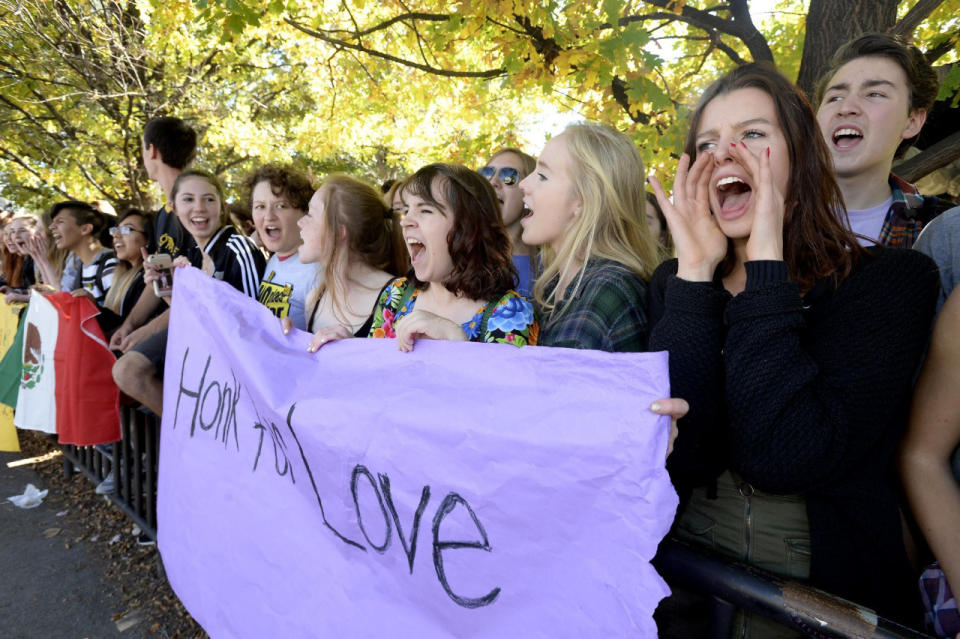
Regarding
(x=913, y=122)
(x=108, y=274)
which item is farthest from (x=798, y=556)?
(x=108, y=274)

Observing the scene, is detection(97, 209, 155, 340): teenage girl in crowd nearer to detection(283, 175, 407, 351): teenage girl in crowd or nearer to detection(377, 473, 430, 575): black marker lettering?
detection(283, 175, 407, 351): teenage girl in crowd

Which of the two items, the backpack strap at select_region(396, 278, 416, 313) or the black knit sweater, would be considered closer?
the black knit sweater

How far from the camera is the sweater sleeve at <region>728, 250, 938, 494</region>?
1.25 metres

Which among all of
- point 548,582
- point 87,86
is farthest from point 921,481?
point 87,86

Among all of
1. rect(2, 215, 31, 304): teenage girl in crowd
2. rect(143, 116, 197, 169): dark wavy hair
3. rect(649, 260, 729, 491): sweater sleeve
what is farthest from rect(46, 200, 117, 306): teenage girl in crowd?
rect(649, 260, 729, 491): sweater sleeve

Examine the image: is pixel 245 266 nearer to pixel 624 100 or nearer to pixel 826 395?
pixel 624 100

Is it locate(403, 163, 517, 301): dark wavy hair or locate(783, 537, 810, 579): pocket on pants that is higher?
locate(403, 163, 517, 301): dark wavy hair

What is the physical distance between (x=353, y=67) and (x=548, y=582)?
→ 6.95 metres

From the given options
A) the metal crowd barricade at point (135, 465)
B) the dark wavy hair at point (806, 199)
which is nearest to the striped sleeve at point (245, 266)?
the metal crowd barricade at point (135, 465)

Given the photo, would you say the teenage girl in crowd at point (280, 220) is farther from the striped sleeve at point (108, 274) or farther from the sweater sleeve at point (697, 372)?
the sweater sleeve at point (697, 372)

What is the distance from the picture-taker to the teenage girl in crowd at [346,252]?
3018 mm

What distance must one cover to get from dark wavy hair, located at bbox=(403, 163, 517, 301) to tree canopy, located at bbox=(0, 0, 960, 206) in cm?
152

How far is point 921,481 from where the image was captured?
4.52 ft

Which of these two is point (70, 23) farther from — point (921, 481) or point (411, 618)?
point (921, 481)
